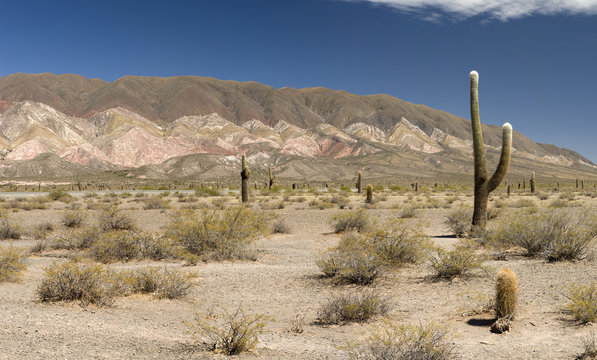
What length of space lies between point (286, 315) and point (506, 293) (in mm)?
3770

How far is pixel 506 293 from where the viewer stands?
24.7 ft

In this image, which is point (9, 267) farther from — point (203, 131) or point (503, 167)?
point (203, 131)

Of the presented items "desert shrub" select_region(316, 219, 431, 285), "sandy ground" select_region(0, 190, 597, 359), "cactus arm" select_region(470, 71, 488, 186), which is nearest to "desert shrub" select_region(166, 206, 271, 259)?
"sandy ground" select_region(0, 190, 597, 359)

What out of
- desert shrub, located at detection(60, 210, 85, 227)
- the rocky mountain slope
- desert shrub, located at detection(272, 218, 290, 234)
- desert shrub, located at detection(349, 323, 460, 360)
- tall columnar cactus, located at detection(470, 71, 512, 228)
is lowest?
desert shrub, located at detection(349, 323, 460, 360)

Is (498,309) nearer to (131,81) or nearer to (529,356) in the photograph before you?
(529,356)

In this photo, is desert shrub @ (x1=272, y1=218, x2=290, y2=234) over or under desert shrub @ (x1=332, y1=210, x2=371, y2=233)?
under

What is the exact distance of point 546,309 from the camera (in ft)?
26.9

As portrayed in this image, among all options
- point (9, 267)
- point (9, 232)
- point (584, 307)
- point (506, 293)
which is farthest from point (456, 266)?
point (9, 232)

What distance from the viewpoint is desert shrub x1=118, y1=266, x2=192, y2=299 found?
9344mm

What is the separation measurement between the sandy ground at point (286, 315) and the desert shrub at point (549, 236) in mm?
489

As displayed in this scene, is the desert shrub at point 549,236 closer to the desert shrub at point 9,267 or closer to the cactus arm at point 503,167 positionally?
the cactus arm at point 503,167

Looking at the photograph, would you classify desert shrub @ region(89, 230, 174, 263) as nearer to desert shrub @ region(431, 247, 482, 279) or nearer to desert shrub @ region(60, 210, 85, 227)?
desert shrub @ region(431, 247, 482, 279)

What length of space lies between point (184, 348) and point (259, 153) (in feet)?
398

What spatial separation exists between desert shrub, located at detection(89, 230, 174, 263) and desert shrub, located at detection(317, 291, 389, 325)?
23.1 ft
